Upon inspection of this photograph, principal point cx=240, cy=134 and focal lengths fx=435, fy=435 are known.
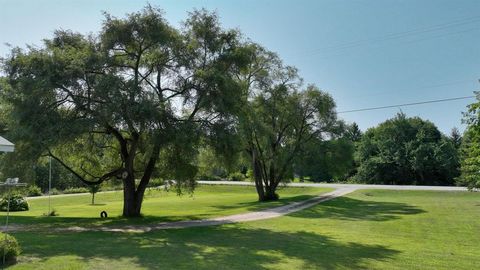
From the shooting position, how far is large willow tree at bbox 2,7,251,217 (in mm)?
16844

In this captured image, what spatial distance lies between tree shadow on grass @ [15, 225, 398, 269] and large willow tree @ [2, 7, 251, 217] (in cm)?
434

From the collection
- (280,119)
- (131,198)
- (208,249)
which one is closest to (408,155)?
(280,119)

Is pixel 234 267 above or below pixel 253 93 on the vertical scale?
below

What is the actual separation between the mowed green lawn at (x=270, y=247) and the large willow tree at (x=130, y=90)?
4107 mm

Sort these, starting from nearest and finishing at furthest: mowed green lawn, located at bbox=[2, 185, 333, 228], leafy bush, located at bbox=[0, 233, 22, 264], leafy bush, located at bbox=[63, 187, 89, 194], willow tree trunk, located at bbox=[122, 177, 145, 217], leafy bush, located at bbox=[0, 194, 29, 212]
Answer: leafy bush, located at bbox=[0, 233, 22, 264]
mowed green lawn, located at bbox=[2, 185, 333, 228]
willow tree trunk, located at bbox=[122, 177, 145, 217]
leafy bush, located at bbox=[0, 194, 29, 212]
leafy bush, located at bbox=[63, 187, 89, 194]

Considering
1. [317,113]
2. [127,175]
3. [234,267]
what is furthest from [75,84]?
[317,113]

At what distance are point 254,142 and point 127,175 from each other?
603 inches

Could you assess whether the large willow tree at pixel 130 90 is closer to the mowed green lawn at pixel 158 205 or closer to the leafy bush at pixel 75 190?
the mowed green lawn at pixel 158 205

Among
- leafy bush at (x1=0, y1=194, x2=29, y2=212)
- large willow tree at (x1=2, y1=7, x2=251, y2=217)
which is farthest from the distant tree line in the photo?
leafy bush at (x1=0, y1=194, x2=29, y2=212)

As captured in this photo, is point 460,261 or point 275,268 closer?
point 275,268

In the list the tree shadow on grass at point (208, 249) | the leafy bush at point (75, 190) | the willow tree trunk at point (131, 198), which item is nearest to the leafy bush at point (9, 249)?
the tree shadow on grass at point (208, 249)

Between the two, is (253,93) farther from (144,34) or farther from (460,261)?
(460,261)

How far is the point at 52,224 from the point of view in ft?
60.6

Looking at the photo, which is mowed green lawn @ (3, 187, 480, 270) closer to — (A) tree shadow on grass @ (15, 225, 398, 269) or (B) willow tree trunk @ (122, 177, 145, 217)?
(A) tree shadow on grass @ (15, 225, 398, 269)
